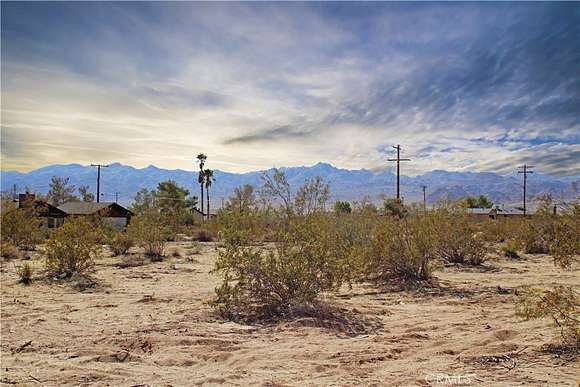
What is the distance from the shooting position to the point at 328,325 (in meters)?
7.79

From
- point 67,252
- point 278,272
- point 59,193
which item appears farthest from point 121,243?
point 59,193

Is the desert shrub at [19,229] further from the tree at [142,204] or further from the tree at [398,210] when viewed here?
the tree at [398,210]

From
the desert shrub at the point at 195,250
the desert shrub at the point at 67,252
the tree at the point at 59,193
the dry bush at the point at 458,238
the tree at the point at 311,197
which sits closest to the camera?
the tree at the point at 311,197

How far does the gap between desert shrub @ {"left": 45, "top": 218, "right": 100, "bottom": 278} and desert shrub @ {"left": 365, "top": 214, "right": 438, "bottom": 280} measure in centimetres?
834

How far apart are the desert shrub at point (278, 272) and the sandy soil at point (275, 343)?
62cm

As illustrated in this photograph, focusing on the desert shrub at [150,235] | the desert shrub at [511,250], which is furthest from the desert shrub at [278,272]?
the desert shrub at [511,250]

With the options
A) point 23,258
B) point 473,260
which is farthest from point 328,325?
point 23,258

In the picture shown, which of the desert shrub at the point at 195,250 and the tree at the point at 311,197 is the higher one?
the tree at the point at 311,197

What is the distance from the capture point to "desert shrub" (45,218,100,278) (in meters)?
13.3

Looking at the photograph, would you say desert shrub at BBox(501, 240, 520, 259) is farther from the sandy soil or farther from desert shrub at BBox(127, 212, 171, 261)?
desert shrub at BBox(127, 212, 171, 261)

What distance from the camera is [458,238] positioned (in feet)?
54.3

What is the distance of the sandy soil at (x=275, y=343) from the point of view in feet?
17.7

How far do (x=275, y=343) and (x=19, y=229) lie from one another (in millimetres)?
19452

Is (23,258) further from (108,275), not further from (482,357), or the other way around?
(482,357)
